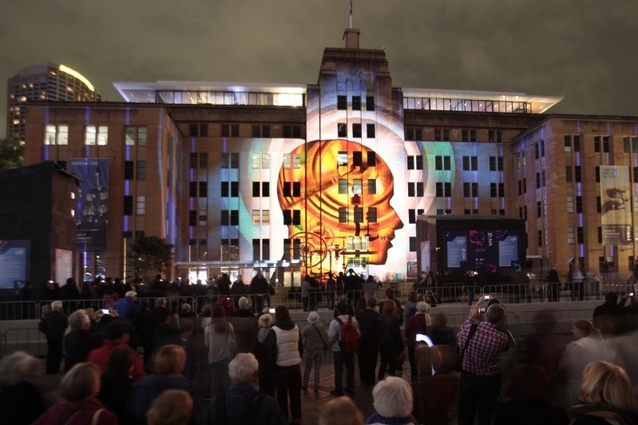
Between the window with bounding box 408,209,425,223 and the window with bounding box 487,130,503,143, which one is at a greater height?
the window with bounding box 487,130,503,143

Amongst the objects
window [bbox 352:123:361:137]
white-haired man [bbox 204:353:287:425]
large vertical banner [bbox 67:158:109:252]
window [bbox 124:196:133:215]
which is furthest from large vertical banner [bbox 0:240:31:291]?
window [bbox 352:123:361:137]

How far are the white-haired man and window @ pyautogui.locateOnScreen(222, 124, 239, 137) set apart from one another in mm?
59946

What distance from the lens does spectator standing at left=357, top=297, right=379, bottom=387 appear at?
1181 centimetres

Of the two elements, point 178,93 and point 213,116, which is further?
point 178,93

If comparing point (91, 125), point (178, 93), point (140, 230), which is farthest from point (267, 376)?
point (178, 93)

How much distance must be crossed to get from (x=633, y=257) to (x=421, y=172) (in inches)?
889

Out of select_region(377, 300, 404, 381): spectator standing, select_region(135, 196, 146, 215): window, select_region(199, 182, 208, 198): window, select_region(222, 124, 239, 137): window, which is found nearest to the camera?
select_region(377, 300, 404, 381): spectator standing

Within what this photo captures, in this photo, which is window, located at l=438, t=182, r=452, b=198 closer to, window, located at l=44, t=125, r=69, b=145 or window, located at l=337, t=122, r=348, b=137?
window, located at l=337, t=122, r=348, b=137

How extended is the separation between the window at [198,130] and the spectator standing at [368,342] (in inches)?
2106

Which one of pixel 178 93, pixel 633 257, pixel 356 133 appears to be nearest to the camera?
pixel 633 257

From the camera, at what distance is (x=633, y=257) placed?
55281 mm

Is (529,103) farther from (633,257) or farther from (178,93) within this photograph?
(178,93)

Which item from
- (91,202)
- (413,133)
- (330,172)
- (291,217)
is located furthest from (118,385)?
(413,133)

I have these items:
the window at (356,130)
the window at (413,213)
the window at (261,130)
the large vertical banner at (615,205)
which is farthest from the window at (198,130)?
the large vertical banner at (615,205)
